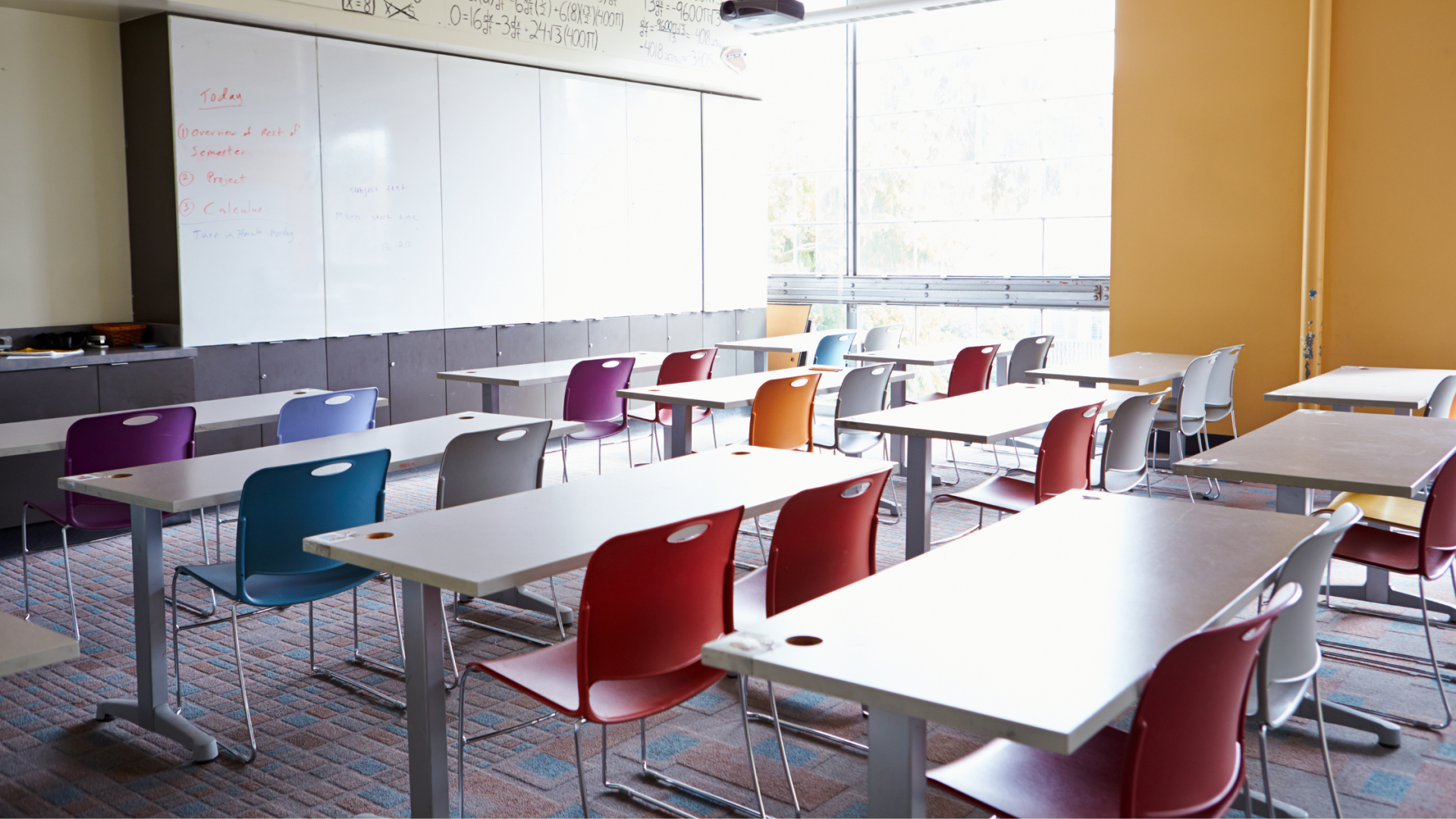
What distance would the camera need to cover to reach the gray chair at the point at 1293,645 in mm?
2172

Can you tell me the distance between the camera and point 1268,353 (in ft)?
24.5

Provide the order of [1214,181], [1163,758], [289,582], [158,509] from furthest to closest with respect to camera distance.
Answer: [1214,181] < [289,582] < [158,509] < [1163,758]

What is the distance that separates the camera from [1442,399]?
507 centimetres

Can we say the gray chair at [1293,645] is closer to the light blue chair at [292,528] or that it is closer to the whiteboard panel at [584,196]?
the light blue chair at [292,528]

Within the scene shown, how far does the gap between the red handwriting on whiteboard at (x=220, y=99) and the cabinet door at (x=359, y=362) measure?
1.52m

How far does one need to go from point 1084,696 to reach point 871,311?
8890mm

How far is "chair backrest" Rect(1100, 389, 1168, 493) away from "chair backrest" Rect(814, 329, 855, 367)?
3263mm

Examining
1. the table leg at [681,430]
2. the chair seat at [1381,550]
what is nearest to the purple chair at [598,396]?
the table leg at [681,430]

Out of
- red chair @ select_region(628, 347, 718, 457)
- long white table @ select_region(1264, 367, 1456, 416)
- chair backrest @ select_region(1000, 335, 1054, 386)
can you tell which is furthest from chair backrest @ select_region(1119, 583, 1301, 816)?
chair backrest @ select_region(1000, 335, 1054, 386)

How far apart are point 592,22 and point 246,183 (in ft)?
9.94

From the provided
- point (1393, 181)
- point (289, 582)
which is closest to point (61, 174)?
point (289, 582)

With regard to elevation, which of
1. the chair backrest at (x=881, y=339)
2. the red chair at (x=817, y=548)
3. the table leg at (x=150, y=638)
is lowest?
the table leg at (x=150, y=638)

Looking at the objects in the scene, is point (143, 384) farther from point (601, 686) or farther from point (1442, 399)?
point (1442, 399)

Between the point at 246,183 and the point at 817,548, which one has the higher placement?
the point at 246,183
